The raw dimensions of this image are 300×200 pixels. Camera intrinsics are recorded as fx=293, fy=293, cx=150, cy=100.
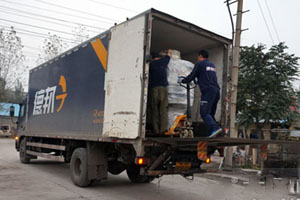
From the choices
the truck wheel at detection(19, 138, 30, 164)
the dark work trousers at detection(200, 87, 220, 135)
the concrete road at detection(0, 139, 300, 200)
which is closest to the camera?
the dark work trousers at detection(200, 87, 220, 135)

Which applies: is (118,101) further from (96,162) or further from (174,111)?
(96,162)

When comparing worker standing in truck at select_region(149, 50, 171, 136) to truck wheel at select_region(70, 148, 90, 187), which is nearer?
worker standing in truck at select_region(149, 50, 171, 136)

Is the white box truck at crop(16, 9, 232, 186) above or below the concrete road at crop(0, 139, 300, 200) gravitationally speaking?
above

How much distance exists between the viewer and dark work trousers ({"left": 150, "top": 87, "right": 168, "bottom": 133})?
582cm

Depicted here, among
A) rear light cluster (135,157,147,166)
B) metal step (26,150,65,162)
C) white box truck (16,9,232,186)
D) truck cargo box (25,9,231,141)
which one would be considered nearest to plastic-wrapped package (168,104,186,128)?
white box truck (16,9,232,186)

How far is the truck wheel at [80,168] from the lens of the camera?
651 centimetres

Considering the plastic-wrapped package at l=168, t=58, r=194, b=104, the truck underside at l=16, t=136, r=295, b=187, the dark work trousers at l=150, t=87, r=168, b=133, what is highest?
the plastic-wrapped package at l=168, t=58, r=194, b=104

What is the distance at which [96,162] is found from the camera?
648cm

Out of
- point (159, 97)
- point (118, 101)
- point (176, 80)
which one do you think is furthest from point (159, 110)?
point (118, 101)

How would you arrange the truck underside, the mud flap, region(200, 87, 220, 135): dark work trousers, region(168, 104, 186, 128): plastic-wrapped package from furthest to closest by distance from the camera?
the mud flap, region(168, 104, 186, 128): plastic-wrapped package, region(200, 87, 220, 135): dark work trousers, the truck underside

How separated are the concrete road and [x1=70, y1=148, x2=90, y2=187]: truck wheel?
172mm

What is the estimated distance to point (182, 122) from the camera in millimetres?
5871

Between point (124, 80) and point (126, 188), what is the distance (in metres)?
3.02

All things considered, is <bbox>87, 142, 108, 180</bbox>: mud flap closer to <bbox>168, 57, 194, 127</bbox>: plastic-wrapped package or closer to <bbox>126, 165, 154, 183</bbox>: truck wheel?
<bbox>126, 165, 154, 183</bbox>: truck wheel
